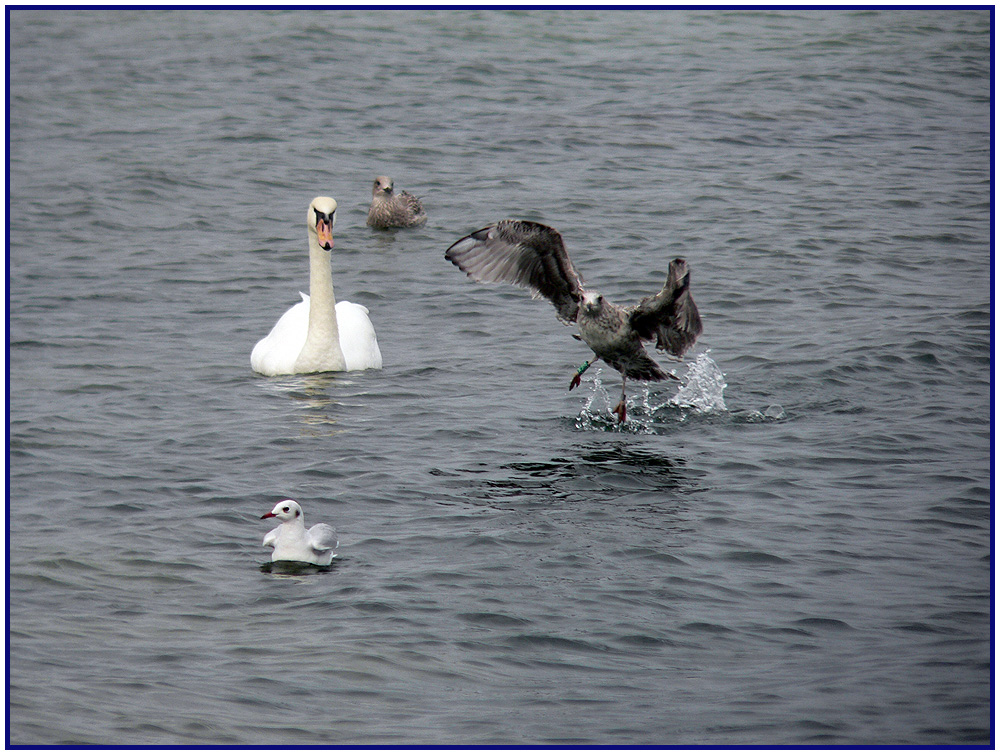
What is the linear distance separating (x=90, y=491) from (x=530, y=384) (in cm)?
398

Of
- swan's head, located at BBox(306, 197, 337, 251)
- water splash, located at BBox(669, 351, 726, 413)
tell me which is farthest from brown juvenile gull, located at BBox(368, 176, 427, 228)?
water splash, located at BBox(669, 351, 726, 413)

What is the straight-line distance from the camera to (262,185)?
18500mm

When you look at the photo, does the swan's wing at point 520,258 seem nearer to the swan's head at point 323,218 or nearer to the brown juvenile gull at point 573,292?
the brown juvenile gull at point 573,292

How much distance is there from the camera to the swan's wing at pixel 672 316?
9.23 meters

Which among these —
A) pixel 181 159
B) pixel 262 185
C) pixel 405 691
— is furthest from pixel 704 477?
pixel 181 159

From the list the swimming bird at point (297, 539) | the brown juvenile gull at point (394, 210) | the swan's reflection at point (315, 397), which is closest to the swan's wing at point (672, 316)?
the swan's reflection at point (315, 397)

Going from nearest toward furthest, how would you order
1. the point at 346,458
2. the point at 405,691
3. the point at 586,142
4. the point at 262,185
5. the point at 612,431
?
the point at 405,691 → the point at 346,458 → the point at 612,431 → the point at 262,185 → the point at 586,142

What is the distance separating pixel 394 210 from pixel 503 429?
6.87 meters

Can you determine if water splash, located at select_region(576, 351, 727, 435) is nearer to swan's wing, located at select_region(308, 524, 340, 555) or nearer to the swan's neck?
the swan's neck

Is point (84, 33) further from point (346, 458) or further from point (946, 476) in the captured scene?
point (946, 476)

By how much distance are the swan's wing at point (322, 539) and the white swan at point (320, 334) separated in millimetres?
4152

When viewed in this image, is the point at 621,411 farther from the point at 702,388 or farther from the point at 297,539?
the point at 297,539

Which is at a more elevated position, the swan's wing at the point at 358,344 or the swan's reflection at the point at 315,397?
the swan's wing at the point at 358,344

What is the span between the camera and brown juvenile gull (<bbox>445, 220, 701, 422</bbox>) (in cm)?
987
